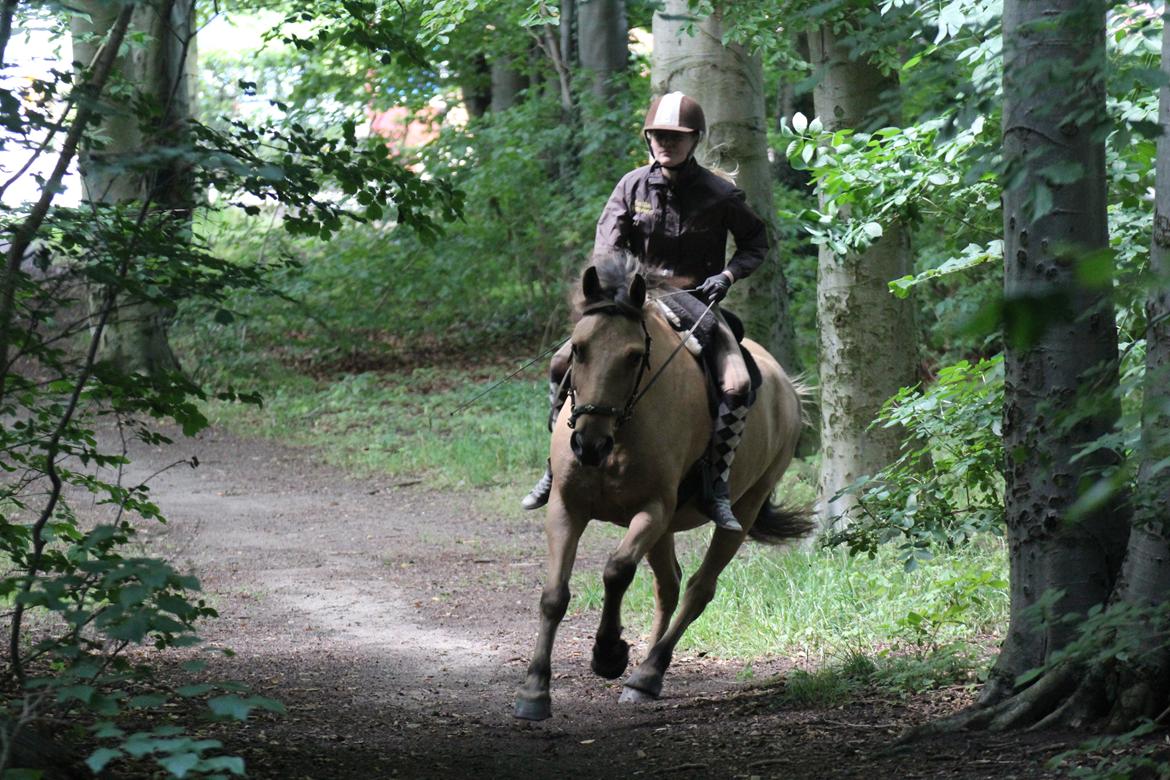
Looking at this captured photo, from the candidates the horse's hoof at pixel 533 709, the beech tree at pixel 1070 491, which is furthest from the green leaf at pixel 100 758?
the horse's hoof at pixel 533 709

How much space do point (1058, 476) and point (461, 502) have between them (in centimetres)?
951

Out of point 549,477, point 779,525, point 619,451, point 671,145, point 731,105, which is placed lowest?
point 779,525

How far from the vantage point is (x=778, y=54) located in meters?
10.8

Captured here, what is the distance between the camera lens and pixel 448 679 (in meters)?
7.02

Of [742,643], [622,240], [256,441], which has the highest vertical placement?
[622,240]

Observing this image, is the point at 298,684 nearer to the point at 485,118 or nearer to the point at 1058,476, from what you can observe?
the point at 1058,476

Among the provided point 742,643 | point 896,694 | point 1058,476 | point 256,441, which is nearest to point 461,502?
point 256,441

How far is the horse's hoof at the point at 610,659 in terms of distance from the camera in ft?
21.5

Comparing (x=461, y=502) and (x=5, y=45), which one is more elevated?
(x=5, y=45)

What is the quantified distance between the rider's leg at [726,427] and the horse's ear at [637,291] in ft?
3.13

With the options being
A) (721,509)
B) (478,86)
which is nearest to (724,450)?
(721,509)

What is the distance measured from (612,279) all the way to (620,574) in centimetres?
148

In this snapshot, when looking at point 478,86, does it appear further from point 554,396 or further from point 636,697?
point 636,697

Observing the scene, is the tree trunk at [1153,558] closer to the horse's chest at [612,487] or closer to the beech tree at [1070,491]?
the beech tree at [1070,491]
